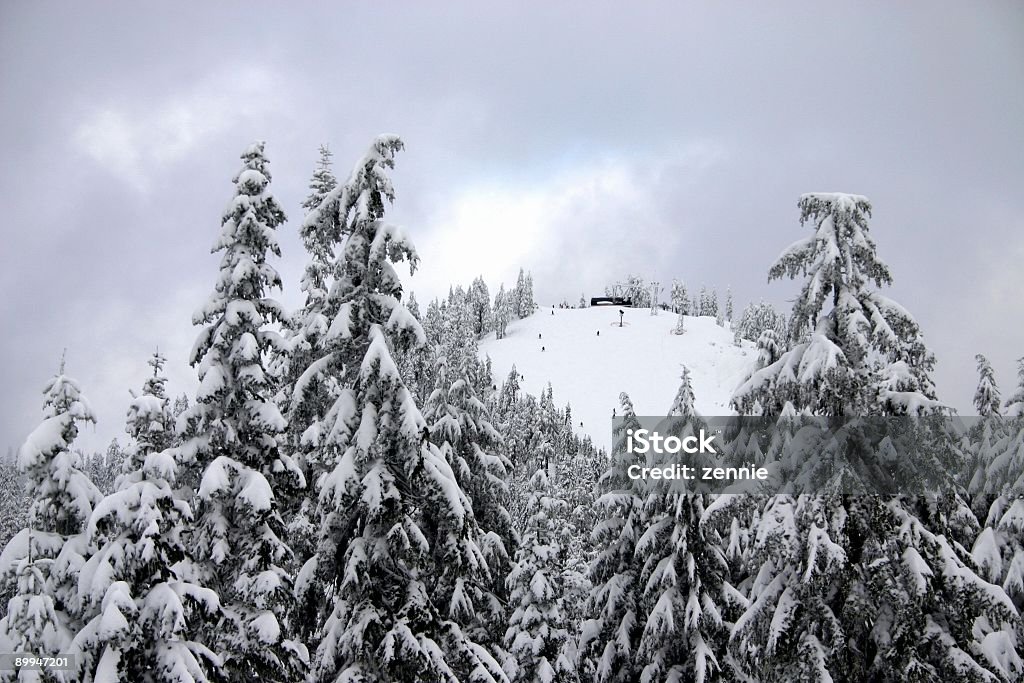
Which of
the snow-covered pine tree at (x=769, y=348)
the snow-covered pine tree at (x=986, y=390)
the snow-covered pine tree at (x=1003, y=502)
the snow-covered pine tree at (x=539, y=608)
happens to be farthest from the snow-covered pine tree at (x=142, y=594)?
the snow-covered pine tree at (x=986, y=390)

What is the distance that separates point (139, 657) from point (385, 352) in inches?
251

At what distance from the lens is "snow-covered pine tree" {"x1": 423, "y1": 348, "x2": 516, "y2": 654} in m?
22.0

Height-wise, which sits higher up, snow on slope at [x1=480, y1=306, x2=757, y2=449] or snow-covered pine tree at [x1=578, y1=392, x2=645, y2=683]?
snow on slope at [x1=480, y1=306, x2=757, y2=449]

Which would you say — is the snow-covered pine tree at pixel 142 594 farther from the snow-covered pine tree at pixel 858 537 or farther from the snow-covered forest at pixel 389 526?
the snow-covered pine tree at pixel 858 537

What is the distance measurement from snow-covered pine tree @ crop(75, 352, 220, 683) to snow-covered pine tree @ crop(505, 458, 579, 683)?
1413 cm

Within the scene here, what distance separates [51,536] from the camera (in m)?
14.3

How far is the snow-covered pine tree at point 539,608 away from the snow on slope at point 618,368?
3914 inches

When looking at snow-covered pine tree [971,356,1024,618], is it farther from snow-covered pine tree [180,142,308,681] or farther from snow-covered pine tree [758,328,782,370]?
snow-covered pine tree [180,142,308,681]

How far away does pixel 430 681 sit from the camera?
1412 cm

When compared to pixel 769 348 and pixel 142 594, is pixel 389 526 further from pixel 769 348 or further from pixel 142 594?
pixel 769 348

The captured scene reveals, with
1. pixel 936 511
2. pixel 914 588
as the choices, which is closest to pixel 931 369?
pixel 936 511

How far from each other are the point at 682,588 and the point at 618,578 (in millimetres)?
2110

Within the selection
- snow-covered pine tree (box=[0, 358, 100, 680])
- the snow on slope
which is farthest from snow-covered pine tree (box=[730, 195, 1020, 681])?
the snow on slope

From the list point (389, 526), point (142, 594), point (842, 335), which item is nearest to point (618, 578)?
point (389, 526)
